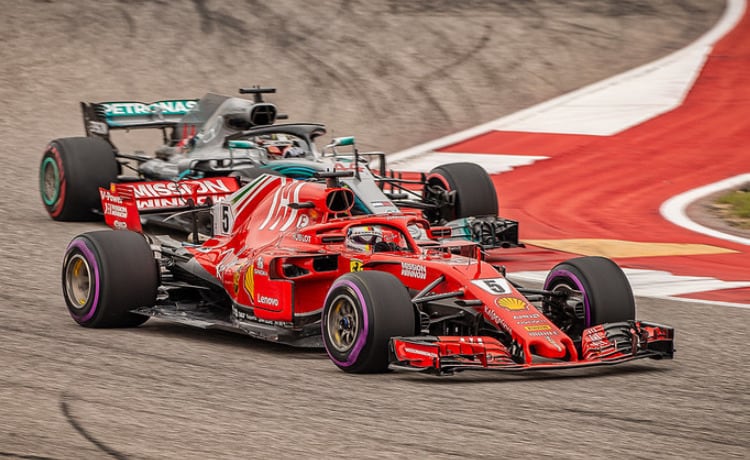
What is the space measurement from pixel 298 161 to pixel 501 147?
25.5 ft

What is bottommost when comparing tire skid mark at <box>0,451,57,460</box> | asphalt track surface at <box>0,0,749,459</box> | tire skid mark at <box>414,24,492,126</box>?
tire skid mark at <box>0,451,57,460</box>

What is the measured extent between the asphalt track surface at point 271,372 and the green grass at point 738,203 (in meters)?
5.97

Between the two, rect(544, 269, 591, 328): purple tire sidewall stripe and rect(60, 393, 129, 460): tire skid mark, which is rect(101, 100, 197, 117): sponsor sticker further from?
rect(60, 393, 129, 460): tire skid mark

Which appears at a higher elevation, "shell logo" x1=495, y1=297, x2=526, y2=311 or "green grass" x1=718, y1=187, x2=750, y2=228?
"green grass" x1=718, y1=187, x2=750, y2=228

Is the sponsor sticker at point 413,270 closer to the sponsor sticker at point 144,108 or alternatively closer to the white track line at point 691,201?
the white track line at point 691,201

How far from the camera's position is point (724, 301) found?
12.5 meters

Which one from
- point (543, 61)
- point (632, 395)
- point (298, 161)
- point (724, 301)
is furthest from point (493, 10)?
point (632, 395)

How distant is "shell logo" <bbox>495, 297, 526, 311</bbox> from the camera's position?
8984 millimetres

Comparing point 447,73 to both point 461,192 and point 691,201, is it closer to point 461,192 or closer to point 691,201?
point 691,201

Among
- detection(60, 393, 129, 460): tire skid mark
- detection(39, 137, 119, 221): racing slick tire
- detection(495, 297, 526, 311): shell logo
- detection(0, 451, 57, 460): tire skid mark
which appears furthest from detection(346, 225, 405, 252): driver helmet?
detection(39, 137, 119, 221): racing slick tire

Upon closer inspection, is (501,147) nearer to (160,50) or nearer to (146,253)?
(160,50)

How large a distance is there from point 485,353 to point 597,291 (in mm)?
1328

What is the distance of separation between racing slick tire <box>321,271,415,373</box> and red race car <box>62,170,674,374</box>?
0.03 feet

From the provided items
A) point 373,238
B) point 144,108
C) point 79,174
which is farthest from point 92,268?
point 144,108
